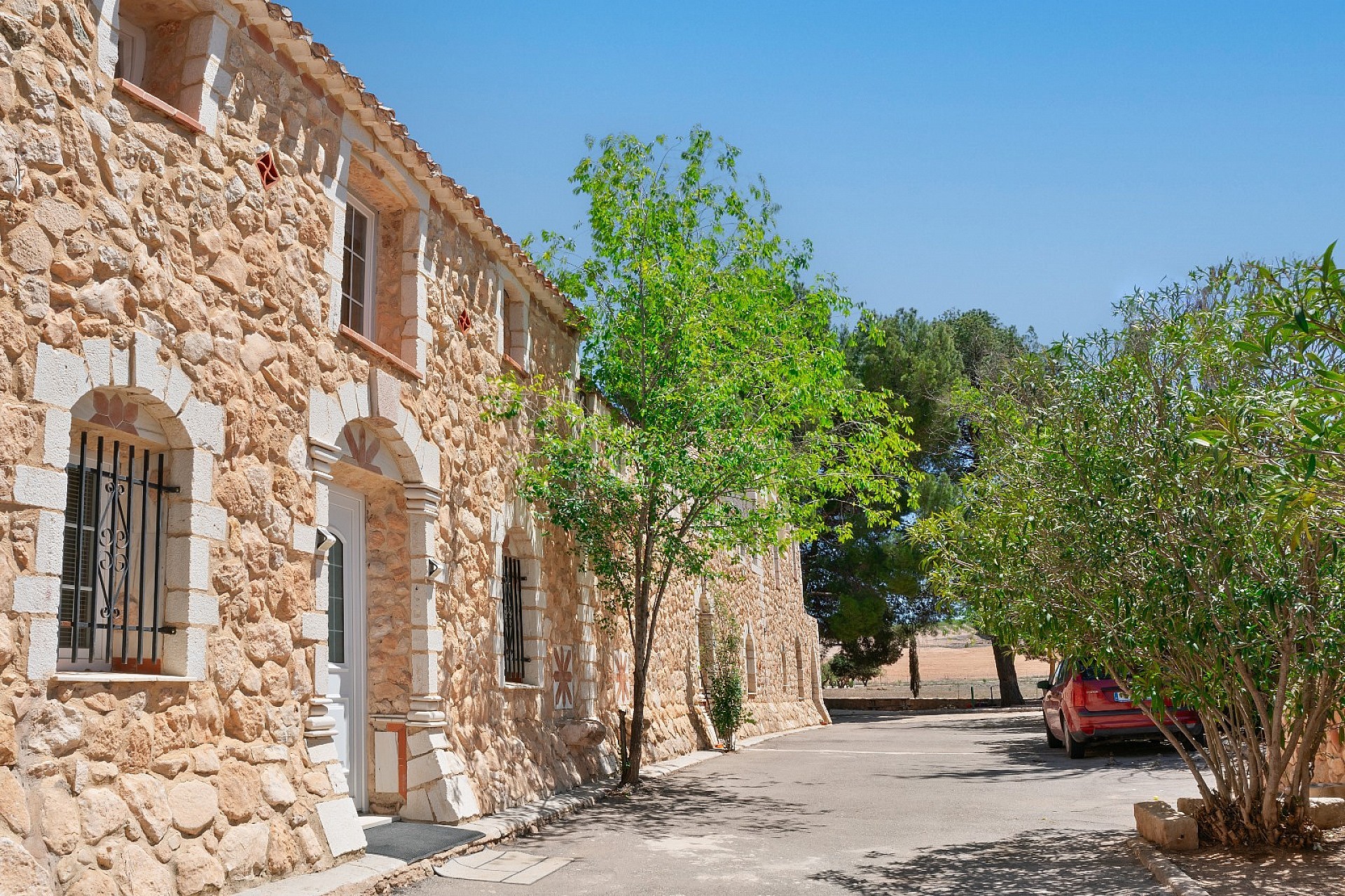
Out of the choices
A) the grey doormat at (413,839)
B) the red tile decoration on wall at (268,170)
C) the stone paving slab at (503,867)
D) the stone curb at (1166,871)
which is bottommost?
the stone paving slab at (503,867)

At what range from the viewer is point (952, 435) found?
30562mm

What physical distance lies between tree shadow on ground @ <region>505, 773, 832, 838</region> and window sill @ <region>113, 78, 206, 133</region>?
5.50 m

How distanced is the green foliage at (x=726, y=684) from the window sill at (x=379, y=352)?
929 centimetres

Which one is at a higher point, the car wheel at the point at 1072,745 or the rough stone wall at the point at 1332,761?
the rough stone wall at the point at 1332,761

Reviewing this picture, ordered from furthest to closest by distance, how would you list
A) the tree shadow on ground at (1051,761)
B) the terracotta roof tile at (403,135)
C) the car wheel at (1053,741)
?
1. the car wheel at (1053,741)
2. the tree shadow on ground at (1051,761)
3. the terracotta roof tile at (403,135)

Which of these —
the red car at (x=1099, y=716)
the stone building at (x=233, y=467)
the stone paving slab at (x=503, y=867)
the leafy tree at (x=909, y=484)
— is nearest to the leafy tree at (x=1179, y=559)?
the stone paving slab at (x=503, y=867)

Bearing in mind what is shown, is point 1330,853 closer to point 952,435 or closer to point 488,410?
point 488,410

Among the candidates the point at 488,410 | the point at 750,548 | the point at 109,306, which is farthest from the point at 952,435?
the point at 109,306

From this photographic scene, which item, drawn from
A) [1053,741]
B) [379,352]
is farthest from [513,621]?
[1053,741]

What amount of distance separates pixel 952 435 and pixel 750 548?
64.3ft

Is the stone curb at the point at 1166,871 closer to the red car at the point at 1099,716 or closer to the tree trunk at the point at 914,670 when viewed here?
the red car at the point at 1099,716

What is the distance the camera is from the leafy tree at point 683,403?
1090 centimetres

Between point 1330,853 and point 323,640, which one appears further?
point 323,640

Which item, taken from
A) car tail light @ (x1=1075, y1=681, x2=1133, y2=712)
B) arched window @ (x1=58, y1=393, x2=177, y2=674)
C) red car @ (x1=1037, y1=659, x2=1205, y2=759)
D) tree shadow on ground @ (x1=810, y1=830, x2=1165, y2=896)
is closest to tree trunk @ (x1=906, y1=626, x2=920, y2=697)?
red car @ (x1=1037, y1=659, x2=1205, y2=759)
